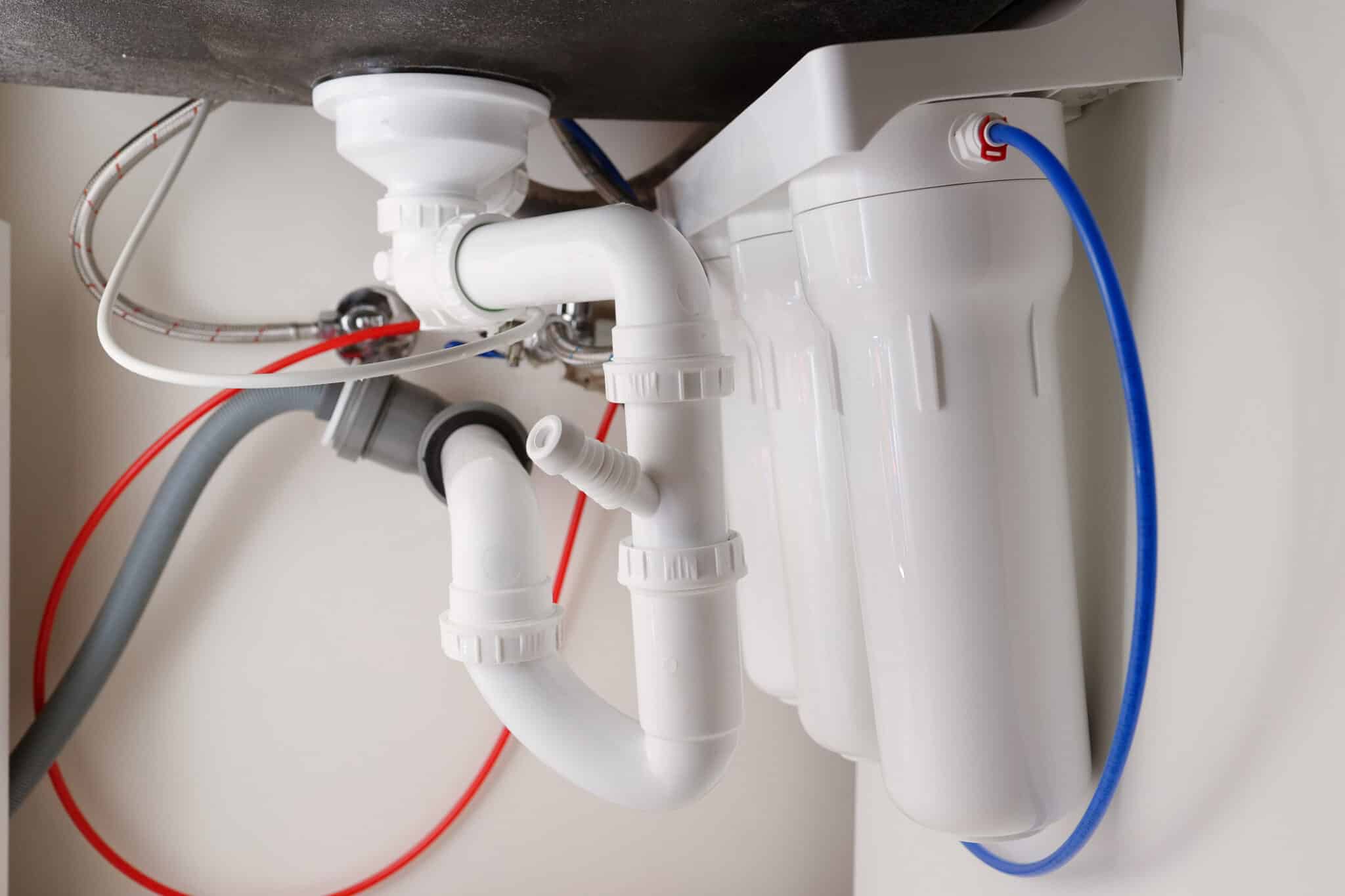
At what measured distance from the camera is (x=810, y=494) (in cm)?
69

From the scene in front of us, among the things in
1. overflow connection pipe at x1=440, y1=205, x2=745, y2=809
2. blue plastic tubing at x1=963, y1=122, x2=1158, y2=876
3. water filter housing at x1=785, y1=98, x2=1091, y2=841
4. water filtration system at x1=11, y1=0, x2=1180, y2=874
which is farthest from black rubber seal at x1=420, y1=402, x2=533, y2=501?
blue plastic tubing at x1=963, y1=122, x2=1158, y2=876

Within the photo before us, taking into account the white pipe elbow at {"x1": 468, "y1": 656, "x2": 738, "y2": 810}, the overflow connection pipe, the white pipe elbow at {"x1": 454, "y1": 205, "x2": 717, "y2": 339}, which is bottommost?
the white pipe elbow at {"x1": 468, "y1": 656, "x2": 738, "y2": 810}

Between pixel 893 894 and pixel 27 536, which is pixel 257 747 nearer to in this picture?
pixel 27 536

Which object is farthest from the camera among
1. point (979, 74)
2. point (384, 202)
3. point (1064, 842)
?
point (384, 202)

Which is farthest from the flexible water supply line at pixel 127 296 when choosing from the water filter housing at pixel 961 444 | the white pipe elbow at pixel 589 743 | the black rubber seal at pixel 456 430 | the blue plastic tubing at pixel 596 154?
the water filter housing at pixel 961 444

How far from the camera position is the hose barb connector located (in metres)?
0.53

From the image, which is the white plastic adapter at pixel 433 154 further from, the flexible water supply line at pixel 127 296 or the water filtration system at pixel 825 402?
the flexible water supply line at pixel 127 296

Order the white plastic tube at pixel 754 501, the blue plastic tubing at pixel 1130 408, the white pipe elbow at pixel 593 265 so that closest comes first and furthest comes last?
the blue plastic tubing at pixel 1130 408 < the white pipe elbow at pixel 593 265 < the white plastic tube at pixel 754 501

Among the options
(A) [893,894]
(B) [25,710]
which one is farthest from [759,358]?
(B) [25,710]

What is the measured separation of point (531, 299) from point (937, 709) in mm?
371

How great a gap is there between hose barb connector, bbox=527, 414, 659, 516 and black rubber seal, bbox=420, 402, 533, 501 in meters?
0.26

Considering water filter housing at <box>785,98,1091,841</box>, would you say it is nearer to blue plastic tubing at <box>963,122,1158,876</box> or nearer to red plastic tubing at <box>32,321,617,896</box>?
blue plastic tubing at <box>963,122,1158,876</box>

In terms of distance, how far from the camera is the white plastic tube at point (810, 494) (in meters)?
0.67

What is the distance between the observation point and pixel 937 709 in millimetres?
556
